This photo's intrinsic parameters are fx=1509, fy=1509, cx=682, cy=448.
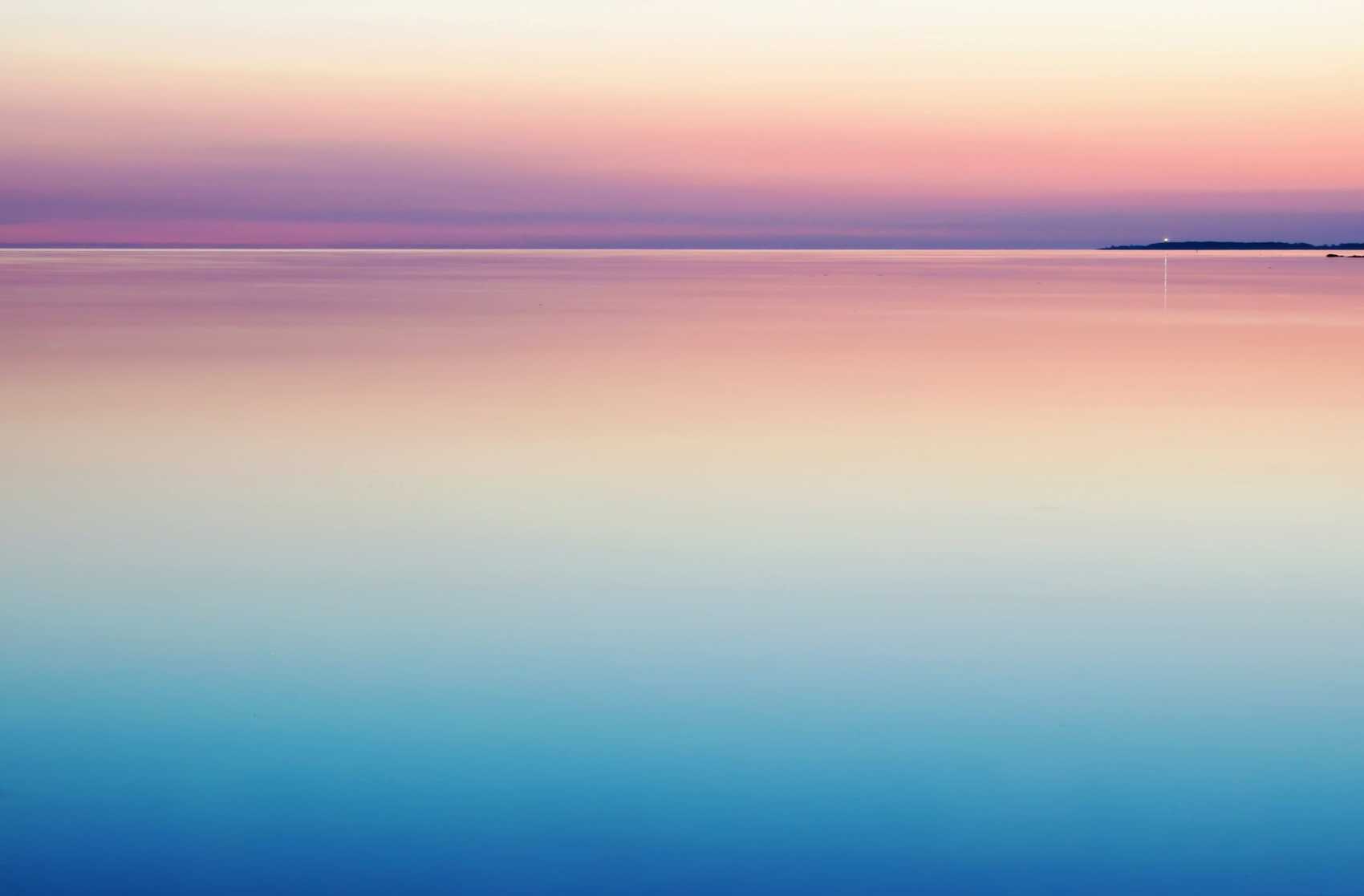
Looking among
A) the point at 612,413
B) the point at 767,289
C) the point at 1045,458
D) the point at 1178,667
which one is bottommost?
the point at 1178,667

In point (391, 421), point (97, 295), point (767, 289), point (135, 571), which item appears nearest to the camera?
point (135, 571)

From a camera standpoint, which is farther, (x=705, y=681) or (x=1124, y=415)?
(x=1124, y=415)

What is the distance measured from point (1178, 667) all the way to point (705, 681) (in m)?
1.79

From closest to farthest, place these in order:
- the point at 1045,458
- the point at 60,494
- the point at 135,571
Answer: the point at 135,571 → the point at 60,494 → the point at 1045,458

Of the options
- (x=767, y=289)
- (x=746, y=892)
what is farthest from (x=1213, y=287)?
(x=746, y=892)

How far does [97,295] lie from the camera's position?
3881 centimetres

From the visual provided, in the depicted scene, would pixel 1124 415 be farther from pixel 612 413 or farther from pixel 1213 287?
pixel 1213 287

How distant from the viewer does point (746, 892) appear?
3.82 meters

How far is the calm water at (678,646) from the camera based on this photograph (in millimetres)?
4090

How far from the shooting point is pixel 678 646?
5953 mm

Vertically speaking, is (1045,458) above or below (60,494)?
above

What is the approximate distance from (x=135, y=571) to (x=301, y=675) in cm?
206

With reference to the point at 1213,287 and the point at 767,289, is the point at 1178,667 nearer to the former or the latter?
the point at 767,289

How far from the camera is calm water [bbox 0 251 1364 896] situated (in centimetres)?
409
